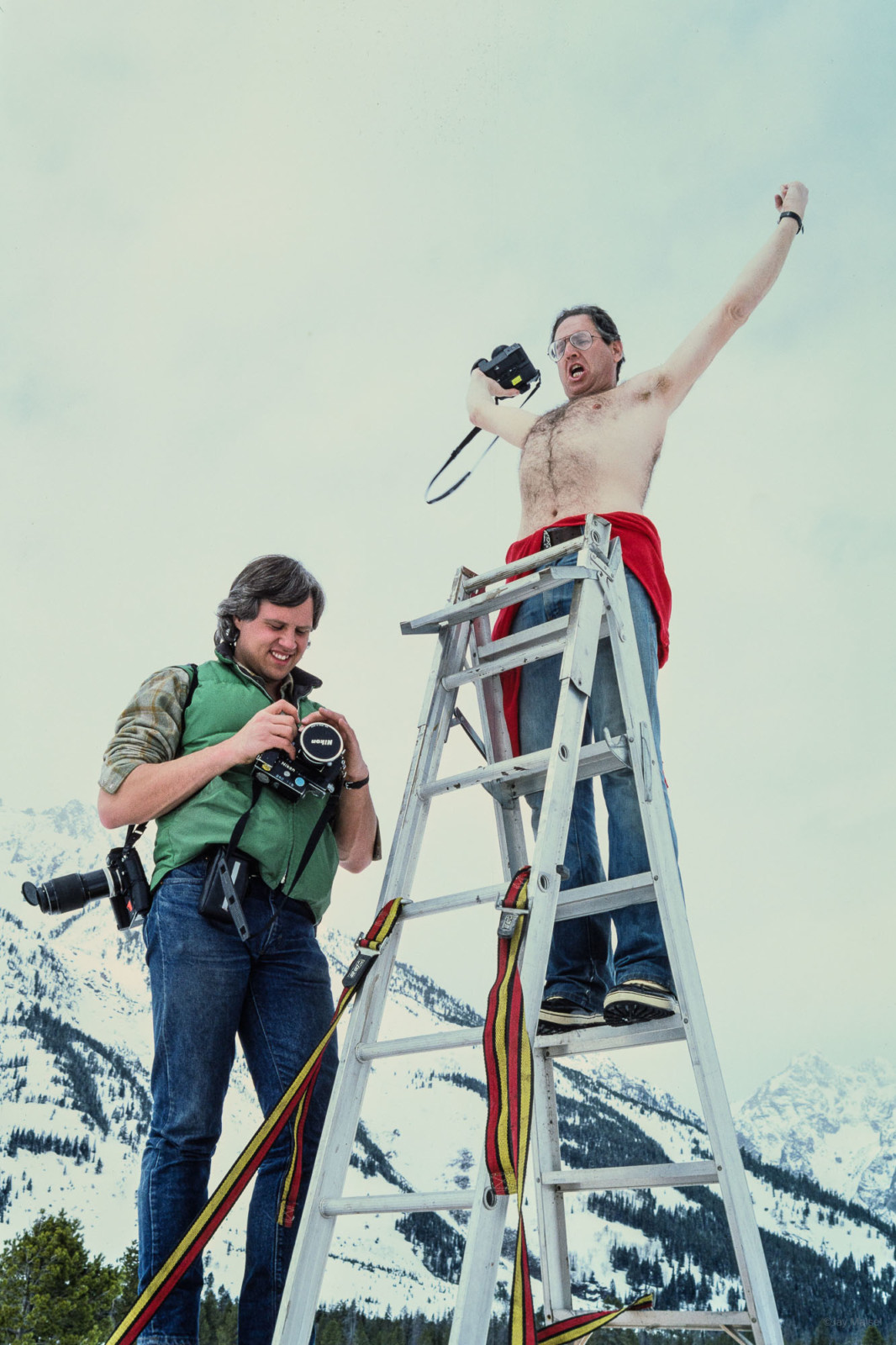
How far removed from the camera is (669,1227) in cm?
8056

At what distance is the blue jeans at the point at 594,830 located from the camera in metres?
2.30

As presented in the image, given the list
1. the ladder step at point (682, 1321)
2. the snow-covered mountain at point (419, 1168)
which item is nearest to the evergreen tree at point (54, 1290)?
the snow-covered mountain at point (419, 1168)

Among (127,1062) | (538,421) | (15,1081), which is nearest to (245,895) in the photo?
(538,421)

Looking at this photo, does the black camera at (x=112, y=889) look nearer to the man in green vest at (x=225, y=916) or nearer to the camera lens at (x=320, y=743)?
the man in green vest at (x=225, y=916)

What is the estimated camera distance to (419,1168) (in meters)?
107

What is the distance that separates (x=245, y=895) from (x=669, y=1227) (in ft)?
300

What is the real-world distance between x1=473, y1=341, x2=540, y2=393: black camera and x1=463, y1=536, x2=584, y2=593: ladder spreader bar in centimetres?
110

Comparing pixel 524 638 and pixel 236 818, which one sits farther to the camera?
pixel 524 638

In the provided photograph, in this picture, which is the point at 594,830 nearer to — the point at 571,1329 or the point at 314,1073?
the point at 314,1073

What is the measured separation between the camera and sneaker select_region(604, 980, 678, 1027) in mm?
2104

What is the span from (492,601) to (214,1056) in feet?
3.90

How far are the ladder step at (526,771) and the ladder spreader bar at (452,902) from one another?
0.29 metres

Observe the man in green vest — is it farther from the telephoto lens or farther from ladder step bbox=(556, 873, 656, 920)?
ladder step bbox=(556, 873, 656, 920)

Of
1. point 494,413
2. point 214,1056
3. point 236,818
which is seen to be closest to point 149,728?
point 236,818
